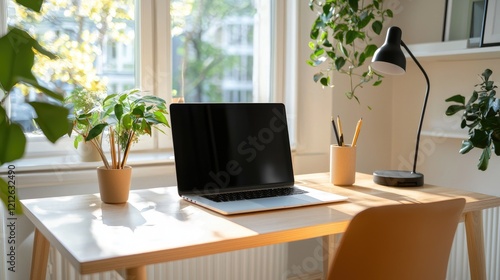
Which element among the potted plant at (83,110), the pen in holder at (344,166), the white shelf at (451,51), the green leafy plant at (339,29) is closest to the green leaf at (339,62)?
the green leafy plant at (339,29)

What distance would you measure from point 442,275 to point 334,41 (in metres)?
1.38

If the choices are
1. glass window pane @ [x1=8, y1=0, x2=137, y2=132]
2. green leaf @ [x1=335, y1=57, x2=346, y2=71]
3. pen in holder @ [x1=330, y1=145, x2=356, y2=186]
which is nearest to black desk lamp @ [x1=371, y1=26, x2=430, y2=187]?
pen in holder @ [x1=330, y1=145, x2=356, y2=186]

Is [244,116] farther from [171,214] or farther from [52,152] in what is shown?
[52,152]

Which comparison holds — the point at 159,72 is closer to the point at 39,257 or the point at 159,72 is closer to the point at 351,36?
the point at 351,36

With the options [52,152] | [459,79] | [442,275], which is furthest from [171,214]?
[459,79]

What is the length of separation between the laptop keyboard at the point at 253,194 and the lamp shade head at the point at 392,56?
0.50 meters

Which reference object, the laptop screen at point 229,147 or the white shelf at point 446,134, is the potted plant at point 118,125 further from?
the white shelf at point 446,134

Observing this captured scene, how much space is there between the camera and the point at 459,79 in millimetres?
2377

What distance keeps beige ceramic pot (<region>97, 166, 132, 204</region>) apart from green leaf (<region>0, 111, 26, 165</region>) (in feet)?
3.82

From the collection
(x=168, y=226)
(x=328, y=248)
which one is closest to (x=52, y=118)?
(x=168, y=226)

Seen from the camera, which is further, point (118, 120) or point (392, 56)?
point (392, 56)

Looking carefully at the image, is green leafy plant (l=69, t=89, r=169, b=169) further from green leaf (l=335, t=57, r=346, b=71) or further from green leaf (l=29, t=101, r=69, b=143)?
green leaf (l=29, t=101, r=69, b=143)

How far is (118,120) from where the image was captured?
150 cm

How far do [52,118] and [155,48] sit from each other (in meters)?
1.88
